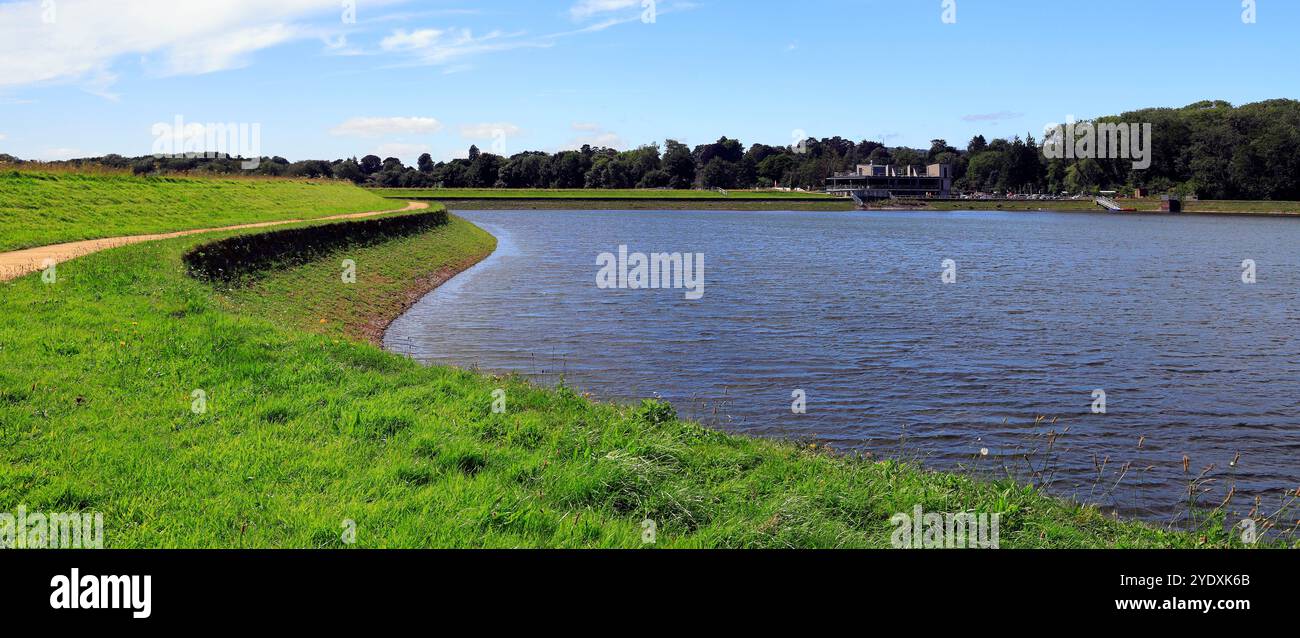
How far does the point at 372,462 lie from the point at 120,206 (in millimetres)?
34326

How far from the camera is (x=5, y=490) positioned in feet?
25.8

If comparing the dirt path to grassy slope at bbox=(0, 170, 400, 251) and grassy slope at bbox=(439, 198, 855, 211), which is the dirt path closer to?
grassy slope at bbox=(0, 170, 400, 251)

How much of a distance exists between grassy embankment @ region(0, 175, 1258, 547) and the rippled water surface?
10.6 feet

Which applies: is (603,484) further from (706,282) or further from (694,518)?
(706,282)

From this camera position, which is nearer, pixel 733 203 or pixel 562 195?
pixel 562 195

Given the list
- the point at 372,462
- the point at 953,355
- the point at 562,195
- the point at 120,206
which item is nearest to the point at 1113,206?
the point at 562,195

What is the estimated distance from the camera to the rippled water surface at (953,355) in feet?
49.0

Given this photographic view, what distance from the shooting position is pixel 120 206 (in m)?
37.6

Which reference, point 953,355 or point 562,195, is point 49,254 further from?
point 562,195

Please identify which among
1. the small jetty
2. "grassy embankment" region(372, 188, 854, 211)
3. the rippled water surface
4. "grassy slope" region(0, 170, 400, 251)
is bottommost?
the rippled water surface

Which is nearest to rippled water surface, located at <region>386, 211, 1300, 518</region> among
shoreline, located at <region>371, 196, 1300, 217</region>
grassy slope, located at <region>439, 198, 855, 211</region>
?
grassy slope, located at <region>439, 198, 855, 211</region>

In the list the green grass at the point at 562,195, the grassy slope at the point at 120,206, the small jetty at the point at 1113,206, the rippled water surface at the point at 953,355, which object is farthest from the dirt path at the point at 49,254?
the small jetty at the point at 1113,206

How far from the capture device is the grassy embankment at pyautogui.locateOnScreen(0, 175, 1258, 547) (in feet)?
25.9
